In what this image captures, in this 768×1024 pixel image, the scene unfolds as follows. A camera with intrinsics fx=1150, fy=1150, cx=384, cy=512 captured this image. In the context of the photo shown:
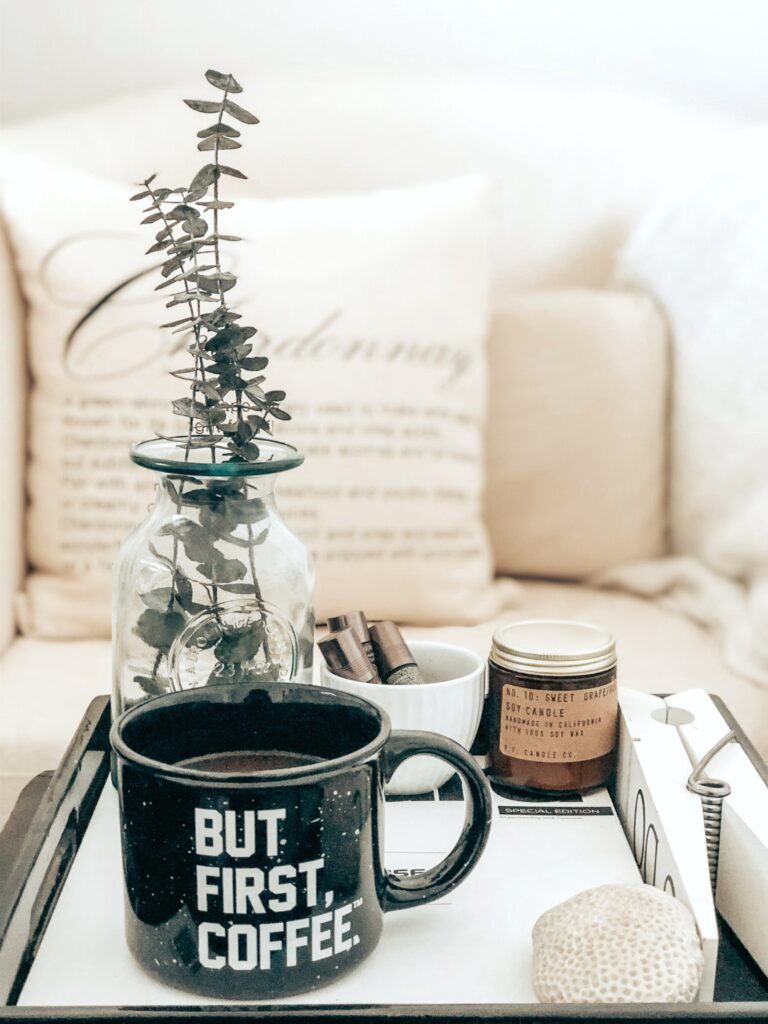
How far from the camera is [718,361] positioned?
1.15 metres

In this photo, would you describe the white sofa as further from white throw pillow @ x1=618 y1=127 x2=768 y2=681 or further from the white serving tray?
the white serving tray

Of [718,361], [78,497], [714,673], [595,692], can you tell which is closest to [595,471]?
[718,361]

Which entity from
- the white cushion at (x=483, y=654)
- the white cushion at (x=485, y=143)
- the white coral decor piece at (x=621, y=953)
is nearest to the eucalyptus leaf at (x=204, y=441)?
the white coral decor piece at (x=621, y=953)

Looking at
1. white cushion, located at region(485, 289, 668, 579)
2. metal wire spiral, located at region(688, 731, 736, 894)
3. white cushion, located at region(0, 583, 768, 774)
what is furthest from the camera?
white cushion, located at region(485, 289, 668, 579)

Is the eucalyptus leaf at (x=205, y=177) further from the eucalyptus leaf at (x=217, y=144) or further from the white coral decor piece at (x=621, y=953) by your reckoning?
the white coral decor piece at (x=621, y=953)

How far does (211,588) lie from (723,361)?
2.40ft

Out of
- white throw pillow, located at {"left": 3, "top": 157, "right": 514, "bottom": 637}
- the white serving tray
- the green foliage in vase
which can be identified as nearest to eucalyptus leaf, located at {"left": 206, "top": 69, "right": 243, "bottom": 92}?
the green foliage in vase

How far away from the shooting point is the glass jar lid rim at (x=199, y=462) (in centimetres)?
54

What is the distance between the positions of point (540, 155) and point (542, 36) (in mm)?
214

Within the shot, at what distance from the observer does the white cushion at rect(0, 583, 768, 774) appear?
0.92m

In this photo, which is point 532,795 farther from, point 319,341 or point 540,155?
point 540,155

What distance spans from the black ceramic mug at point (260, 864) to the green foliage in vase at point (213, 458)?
0.37 feet

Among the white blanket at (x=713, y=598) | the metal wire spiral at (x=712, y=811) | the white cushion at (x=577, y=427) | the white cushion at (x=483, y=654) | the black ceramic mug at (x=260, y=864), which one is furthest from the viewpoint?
the white cushion at (x=577, y=427)

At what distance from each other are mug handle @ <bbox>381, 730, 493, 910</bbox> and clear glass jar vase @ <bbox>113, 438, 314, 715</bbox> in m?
0.14
